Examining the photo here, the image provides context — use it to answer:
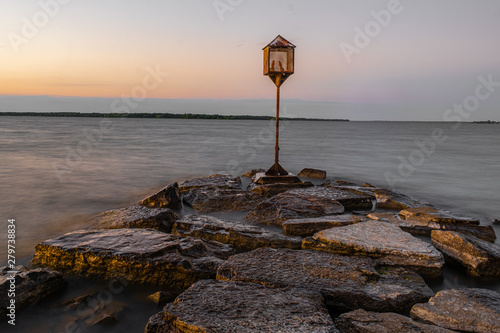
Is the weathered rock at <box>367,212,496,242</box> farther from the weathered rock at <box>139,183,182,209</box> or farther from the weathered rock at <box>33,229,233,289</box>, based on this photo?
the weathered rock at <box>139,183,182,209</box>

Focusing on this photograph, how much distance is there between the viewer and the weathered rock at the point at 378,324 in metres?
2.44

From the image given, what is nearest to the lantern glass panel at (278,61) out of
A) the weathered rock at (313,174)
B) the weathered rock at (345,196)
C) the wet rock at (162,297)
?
the weathered rock at (345,196)

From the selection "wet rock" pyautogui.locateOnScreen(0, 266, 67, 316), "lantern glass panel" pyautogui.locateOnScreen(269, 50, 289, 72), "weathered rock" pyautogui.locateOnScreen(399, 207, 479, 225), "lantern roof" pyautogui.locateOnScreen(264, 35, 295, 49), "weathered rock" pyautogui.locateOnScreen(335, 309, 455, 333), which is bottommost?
"wet rock" pyautogui.locateOnScreen(0, 266, 67, 316)

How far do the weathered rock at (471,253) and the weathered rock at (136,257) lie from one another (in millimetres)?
2611

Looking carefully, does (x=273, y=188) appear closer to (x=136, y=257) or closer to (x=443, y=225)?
(x=443, y=225)

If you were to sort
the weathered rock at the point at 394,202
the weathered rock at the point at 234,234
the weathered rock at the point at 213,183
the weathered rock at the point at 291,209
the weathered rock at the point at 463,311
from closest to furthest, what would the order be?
the weathered rock at the point at 463,311
the weathered rock at the point at 234,234
the weathered rock at the point at 291,209
the weathered rock at the point at 394,202
the weathered rock at the point at 213,183

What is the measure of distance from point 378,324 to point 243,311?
3.23 feet

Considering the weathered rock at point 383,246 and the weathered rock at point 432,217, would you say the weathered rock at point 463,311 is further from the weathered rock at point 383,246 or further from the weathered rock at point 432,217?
the weathered rock at point 432,217

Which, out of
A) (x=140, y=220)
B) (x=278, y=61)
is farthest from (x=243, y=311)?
(x=278, y=61)

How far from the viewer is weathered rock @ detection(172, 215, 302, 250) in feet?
14.1

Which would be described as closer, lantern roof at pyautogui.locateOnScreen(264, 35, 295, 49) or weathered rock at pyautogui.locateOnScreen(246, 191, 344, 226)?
weathered rock at pyautogui.locateOnScreen(246, 191, 344, 226)

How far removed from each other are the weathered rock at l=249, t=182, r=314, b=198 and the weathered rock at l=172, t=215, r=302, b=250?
2.57m

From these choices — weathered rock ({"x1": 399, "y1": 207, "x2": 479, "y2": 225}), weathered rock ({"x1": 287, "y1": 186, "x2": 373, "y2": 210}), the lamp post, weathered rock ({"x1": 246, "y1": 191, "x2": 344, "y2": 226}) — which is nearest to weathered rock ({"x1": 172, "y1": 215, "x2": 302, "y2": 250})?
weathered rock ({"x1": 246, "y1": 191, "x2": 344, "y2": 226})

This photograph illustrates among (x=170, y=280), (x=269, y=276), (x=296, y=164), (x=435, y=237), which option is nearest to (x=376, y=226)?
(x=435, y=237)
